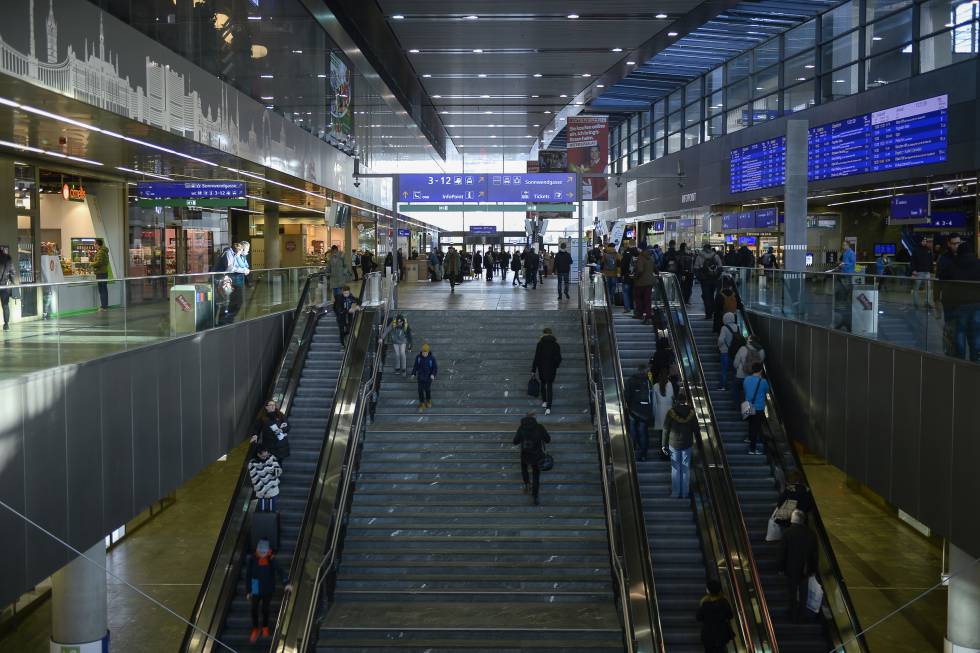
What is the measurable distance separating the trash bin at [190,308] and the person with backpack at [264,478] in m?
2.13

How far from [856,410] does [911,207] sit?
8.72 meters

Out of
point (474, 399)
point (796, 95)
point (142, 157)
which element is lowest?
point (474, 399)

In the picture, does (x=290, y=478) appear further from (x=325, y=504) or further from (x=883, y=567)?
(x=883, y=567)

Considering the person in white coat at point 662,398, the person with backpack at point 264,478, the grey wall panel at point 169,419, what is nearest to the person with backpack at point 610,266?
the person in white coat at point 662,398

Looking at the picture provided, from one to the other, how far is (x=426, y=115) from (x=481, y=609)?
3388 centimetres

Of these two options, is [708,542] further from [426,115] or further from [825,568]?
[426,115]

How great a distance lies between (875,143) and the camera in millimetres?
21625

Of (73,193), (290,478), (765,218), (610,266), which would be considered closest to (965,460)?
→ (290,478)

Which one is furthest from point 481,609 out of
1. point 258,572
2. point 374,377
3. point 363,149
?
A: point 363,149

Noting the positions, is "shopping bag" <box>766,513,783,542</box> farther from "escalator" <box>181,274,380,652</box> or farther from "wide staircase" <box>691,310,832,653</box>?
"escalator" <box>181,274,380,652</box>

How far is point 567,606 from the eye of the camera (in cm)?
1228

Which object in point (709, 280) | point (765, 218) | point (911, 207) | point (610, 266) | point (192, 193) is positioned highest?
point (192, 193)

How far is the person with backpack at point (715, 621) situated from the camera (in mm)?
10656

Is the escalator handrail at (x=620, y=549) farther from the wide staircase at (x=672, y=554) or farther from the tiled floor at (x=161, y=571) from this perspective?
the tiled floor at (x=161, y=571)
